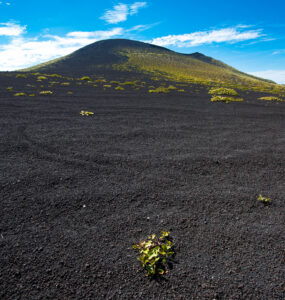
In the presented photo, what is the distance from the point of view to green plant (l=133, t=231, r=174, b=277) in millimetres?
3246

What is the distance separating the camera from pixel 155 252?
3436 mm

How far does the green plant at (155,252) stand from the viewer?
3.25 meters

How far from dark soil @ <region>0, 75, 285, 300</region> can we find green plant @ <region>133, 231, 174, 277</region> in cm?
12

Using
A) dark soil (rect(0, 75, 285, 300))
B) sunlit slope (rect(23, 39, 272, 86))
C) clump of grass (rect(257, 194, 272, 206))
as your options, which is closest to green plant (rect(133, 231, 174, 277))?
dark soil (rect(0, 75, 285, 300))

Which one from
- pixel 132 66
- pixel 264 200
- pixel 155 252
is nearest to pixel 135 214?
pixel 155 252

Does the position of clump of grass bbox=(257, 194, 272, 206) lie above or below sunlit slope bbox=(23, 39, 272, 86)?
below

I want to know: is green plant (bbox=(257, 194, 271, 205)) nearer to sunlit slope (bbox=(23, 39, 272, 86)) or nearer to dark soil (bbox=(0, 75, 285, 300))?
dark soil (bbox=(0, 75, 285, 300))

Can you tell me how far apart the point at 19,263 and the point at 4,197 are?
212 cm

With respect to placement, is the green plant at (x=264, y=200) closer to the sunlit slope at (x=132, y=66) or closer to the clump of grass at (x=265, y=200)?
the clump of grass at (x=265, y=200)

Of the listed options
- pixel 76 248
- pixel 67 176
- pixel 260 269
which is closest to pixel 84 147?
pixel 67 176

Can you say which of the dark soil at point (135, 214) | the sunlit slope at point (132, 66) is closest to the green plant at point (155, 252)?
the dark soil at point (135, 214)

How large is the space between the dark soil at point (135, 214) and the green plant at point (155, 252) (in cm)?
12

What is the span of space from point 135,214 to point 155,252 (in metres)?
1.15

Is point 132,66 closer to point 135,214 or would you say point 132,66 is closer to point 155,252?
point 135,214
